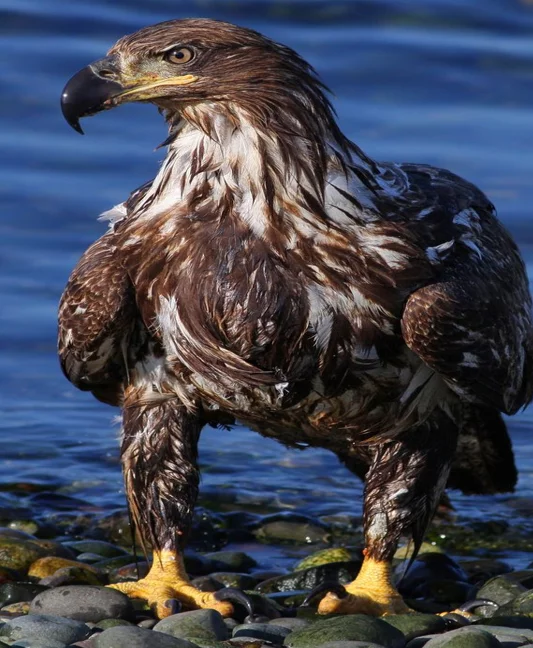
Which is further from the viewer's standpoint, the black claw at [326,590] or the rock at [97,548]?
the rock at [97,548]

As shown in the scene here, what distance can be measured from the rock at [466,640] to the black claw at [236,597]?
1069mm

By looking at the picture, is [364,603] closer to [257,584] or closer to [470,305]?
[257,584]

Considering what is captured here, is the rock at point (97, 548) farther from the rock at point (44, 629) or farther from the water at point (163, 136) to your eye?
the rock at point (44, 629)

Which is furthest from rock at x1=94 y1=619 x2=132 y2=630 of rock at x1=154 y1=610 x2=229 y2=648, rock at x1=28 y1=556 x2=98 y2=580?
rock at x1=28 y1=556 x2=98 y2=580

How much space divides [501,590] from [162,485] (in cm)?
A: 156

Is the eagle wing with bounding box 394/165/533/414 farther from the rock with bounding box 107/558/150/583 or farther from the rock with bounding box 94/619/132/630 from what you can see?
the rock with bounding box 107/558/150/583

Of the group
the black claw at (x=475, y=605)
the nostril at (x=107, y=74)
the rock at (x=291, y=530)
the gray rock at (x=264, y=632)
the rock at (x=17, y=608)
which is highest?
the nostril at (x=107, y=74)

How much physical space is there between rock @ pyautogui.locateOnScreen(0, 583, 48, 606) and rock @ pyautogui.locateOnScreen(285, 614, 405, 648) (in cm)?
120

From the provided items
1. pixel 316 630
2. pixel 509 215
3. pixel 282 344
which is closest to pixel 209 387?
pixel 282 344

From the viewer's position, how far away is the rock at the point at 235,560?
7906 millimetres

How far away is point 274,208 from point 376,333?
0.66 meters

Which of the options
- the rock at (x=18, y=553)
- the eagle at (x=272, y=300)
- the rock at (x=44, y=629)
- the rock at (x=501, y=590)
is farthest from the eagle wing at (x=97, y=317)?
the rock at (x=501, y=590)

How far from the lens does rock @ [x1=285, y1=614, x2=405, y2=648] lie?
6.29 metres

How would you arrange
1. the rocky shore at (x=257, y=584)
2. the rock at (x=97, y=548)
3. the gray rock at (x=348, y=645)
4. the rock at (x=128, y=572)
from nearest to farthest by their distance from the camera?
the gray rock at (x=348, y=645)
the rocky shore at (x=257, y=584)
the rock at (x=128, y=572)
the rock at (x=97, y=548)
